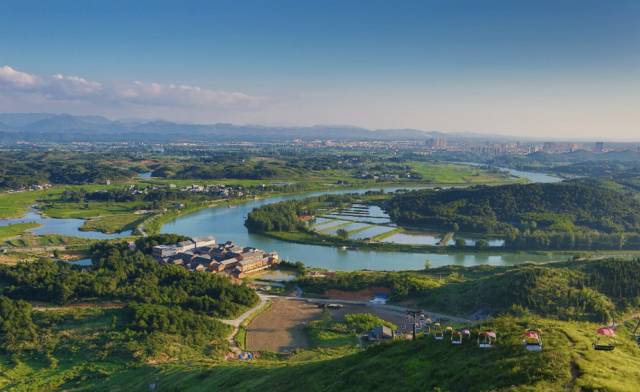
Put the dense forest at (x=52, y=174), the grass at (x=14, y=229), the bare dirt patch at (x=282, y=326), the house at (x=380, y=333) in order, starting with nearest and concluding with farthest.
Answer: the house at (x=380, y=333)
the bare dirt patch at (x=282, y=326)
the grass at (x=14, y=229)
the dense forest at (x=52, y=174)

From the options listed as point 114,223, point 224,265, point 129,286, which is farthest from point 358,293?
point 114,223

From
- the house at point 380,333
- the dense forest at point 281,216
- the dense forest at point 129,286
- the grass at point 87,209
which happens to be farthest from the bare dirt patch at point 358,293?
the grass at point 87,209

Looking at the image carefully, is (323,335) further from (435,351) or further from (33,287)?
(33,287)

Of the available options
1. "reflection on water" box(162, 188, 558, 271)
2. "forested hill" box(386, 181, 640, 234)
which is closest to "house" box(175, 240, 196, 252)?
"reflection on water" box(162, 188, 558, 271)

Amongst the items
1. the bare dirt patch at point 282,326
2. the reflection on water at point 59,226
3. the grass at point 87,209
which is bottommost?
the reflection on water at point 59,226

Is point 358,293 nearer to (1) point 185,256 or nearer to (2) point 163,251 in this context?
(1) point 185,256

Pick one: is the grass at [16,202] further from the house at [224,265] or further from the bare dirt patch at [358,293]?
the bare dirt patch at [358,293]
